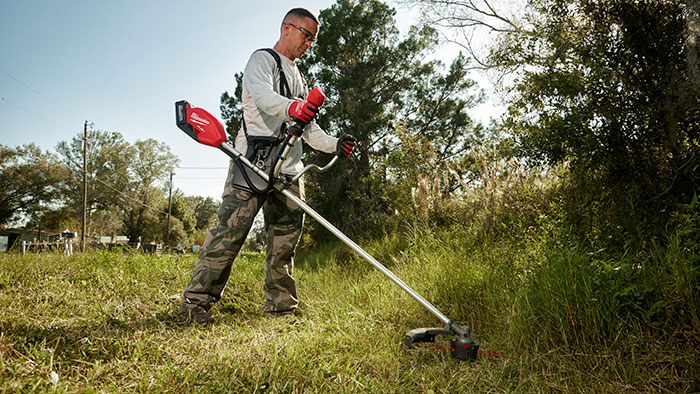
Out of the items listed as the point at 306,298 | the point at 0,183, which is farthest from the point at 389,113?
the point at 0,183

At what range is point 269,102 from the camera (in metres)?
2.59

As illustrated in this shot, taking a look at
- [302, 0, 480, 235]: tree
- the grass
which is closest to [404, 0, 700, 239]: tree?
the grass

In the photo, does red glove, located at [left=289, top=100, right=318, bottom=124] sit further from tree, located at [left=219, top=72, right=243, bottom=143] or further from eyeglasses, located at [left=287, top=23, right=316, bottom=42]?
tree, located at [left=219, top=72, right=243, bottom=143]

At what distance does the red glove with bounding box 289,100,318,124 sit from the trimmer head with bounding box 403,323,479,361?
1.35 metres

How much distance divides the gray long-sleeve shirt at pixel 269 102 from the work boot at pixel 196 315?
112 centimetres

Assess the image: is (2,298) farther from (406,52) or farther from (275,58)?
(406,52)

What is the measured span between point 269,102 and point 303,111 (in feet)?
1.24

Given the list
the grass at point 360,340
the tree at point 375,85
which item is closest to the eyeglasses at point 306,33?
the grass at point 360,340

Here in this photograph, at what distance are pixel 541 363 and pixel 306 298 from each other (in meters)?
2.09

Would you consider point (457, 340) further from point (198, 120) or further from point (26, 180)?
point (26, 180)

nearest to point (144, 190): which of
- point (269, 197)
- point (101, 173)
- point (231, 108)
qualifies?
point (101, 173)

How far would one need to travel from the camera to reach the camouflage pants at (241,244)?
274 centimetres

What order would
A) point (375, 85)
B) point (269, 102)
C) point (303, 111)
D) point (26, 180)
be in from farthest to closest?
point (26, 180), point (375, 85), point (269, 102), point (303, 111)

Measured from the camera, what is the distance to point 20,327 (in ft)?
6.84
